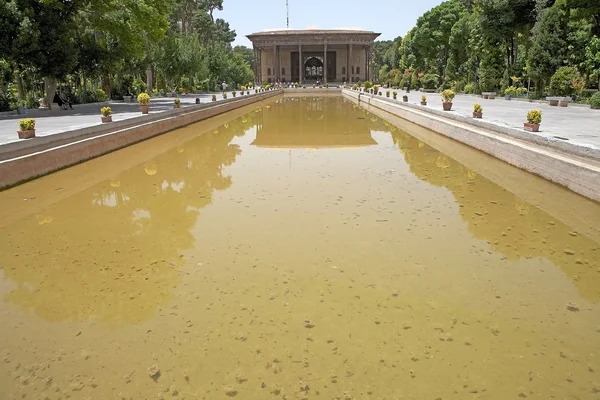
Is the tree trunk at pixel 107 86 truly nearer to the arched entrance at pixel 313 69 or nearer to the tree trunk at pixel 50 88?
the tree trunk at pixel 50 88

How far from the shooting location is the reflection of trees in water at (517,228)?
5.30 metres

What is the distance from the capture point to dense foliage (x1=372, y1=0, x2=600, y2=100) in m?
22.7

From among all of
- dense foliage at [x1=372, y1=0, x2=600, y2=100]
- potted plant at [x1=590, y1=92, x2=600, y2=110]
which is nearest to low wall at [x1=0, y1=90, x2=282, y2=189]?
potted plant at [x1=590, y1=92, x2=600, y2=110]

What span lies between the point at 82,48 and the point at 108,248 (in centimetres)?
2112

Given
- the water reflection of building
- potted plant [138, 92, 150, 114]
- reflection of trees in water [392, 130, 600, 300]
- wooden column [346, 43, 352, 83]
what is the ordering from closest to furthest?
reflection of trees in water [392, 130, 600, 300], the water reflection of building, potted plant [138, 92, 150, 114], wooden column [346, 43, 352, 83]

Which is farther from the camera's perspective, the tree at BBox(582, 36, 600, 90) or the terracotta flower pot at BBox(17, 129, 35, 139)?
the tree at BBox(582, 36, 600, 90)

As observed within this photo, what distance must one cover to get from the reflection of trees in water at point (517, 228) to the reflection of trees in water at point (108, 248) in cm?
425

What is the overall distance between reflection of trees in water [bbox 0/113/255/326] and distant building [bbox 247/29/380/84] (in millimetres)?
59483

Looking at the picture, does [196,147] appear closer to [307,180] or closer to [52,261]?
[307,180]

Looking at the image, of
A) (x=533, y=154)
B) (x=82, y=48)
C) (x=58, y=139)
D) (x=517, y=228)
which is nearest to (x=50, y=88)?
(x=82, y=48)

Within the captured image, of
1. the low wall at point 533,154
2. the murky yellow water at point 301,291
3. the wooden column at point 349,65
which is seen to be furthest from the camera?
the wooden column at point 349,65

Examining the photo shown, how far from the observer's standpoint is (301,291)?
15.2ft

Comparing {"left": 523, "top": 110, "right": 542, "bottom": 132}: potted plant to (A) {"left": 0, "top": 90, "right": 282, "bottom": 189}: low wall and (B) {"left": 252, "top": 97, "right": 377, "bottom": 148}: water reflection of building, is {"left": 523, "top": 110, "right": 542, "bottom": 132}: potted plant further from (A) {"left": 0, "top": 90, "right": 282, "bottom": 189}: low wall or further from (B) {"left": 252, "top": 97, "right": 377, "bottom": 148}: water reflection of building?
(A) {"left": 0, "top": 90, "right": 282, "bottom": 189}: low wall

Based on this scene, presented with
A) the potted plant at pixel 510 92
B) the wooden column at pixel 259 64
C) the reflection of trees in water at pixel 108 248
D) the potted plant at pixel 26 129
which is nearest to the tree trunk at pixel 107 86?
the potted plant at pixel 26 129
